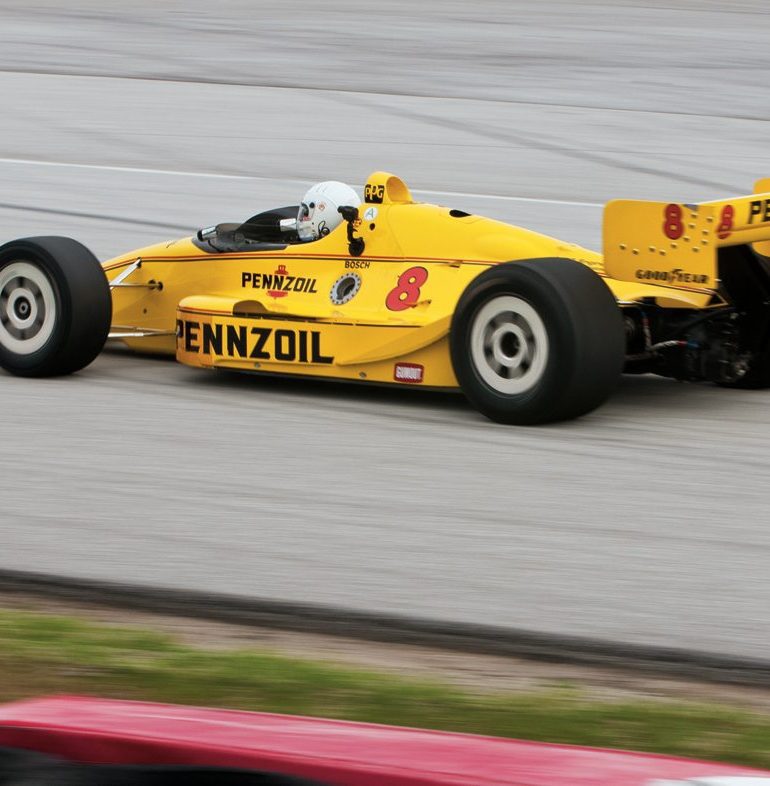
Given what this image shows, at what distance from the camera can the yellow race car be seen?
7.61 metres

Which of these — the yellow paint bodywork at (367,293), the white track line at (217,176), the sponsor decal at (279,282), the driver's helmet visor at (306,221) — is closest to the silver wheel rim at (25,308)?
the yellow paint bodywork at (367,293)

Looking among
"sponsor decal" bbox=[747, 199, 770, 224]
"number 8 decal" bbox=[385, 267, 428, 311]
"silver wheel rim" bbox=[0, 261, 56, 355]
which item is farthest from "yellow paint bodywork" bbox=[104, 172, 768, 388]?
"silver wheel rim" bbox=[0, 261, 56, 355]

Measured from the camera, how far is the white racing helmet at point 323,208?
8.89m

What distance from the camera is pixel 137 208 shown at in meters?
14.7

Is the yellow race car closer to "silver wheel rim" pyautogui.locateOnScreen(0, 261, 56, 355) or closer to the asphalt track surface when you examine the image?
"silver wheel rim" pyautogui.locateOnScreen(0, 261, 56, 355)

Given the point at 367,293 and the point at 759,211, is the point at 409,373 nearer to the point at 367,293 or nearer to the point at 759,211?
the point at 367,293

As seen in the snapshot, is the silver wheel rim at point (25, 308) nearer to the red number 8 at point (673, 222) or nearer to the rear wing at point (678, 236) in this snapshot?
the rear wing at point (678, 236)

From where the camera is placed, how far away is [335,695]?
4535 millimetres

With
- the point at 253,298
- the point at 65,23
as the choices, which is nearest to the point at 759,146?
the point at 253,298

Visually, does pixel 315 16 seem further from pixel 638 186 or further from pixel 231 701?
pixel 231 701

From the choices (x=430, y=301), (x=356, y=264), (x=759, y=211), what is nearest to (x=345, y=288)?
(x=356, y=264)

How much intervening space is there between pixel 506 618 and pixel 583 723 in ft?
3.06

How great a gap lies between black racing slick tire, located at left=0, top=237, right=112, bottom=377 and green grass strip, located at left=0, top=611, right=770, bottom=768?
3.95 m

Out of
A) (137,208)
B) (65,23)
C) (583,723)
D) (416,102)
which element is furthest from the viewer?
(65,23)
